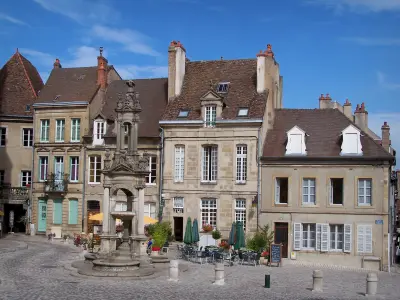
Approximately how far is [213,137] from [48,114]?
11359 millimetres

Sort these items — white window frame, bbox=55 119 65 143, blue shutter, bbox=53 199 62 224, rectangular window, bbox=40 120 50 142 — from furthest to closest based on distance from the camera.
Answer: rectangular window, bbox=40 120 50 142, white window frame, bbox=55 119 65 143, blue shutter, bbox=53 199 62 224

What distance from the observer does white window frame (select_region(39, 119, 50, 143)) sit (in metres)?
41.1

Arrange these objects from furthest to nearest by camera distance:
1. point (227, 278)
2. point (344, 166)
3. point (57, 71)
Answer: point (57, 71) < point (344, 166) < point (227, 278)

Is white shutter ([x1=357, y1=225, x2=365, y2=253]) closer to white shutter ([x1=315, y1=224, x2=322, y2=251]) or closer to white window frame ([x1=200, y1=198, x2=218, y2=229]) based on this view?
white shutter ([x1=315, y1=224, x2=322, y2=251])

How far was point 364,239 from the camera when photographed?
1325 inches

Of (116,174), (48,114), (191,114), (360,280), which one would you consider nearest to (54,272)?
(116,174)

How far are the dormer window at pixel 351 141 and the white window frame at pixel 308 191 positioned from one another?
224cm

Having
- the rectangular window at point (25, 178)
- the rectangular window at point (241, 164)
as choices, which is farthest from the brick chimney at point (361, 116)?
the rectangular window at point (25, 178)

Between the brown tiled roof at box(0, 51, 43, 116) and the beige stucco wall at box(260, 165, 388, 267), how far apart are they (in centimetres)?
1795

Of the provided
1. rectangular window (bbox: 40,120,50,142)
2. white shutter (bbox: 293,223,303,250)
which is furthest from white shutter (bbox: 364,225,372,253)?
rectangular window (bbox: 40,120,50,142)

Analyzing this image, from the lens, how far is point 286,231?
1385 inches


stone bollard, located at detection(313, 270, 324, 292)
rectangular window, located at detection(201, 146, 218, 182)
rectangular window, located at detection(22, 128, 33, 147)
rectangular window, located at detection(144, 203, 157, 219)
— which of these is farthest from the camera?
rectangular window, located at detection(22, 128, 33, 147)

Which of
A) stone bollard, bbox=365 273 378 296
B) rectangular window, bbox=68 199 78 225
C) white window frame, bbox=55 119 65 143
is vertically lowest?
stone bollard, bbox=365 273 378 296

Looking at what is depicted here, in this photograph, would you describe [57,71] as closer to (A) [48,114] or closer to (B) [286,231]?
(A) [48,114]
